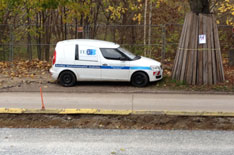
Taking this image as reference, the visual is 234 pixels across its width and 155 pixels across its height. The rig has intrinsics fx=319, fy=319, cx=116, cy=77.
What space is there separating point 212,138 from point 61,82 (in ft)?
22.5

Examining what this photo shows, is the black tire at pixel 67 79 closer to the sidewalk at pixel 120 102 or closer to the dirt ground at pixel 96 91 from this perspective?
the dirt ground at pixel 96 91

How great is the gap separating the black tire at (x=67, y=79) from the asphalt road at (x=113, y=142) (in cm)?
503

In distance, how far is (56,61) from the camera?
38.9ft

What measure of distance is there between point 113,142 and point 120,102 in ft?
10.9

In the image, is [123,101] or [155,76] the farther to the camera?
[155,76]

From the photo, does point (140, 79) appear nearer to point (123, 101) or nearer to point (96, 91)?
point (96, 91)

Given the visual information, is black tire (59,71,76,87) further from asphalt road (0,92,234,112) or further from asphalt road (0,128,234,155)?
asphalt road (0,128,234,155)

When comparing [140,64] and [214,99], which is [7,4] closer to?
[140,64]

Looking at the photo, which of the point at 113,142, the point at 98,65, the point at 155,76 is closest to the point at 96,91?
the point at 98,65

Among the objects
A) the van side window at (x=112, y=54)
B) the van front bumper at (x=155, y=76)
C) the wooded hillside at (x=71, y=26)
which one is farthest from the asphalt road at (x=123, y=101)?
the wooded hillside at (x=71, y=26)

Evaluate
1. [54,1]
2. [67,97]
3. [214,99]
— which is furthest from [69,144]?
[54,1]

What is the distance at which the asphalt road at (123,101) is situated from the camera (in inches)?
347

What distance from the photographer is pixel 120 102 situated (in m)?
9.49

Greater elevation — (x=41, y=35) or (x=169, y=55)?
(x=41, y=35)
